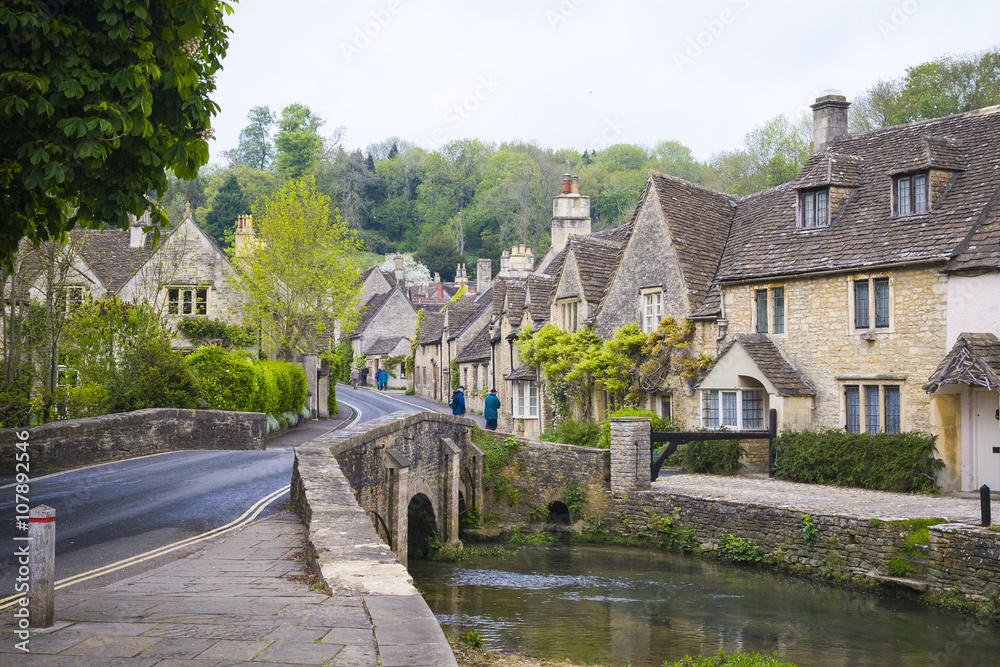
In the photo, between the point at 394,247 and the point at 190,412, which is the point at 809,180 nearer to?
the point at 190,412

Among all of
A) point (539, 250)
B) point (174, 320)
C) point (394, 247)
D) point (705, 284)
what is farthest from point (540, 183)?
point (705, 284)

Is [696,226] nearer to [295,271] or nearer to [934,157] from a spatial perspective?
[934,157]

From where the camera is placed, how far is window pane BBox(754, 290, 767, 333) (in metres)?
26.7

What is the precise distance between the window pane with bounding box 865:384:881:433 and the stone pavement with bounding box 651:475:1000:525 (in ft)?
6.03

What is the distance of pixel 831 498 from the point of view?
2138 centimetres

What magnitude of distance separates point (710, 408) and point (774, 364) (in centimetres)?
252

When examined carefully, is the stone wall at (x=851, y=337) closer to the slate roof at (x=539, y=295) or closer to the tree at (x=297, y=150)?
the slate roof at (x=539, y=295)

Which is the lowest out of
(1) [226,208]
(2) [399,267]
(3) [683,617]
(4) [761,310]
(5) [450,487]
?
(3) [683,617]

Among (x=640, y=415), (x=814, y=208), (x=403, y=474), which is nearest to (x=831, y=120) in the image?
(x=814, y=208)

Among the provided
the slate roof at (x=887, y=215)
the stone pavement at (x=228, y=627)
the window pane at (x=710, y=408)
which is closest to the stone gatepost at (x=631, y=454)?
the window pane at (x=710, y=408)

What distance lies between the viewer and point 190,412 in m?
24.0

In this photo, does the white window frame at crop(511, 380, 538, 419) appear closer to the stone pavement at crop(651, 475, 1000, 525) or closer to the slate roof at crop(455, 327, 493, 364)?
the slate roof at crop(455, 327, 493, 364)

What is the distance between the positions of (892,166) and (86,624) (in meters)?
24.2

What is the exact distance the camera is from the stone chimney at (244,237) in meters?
40.4
